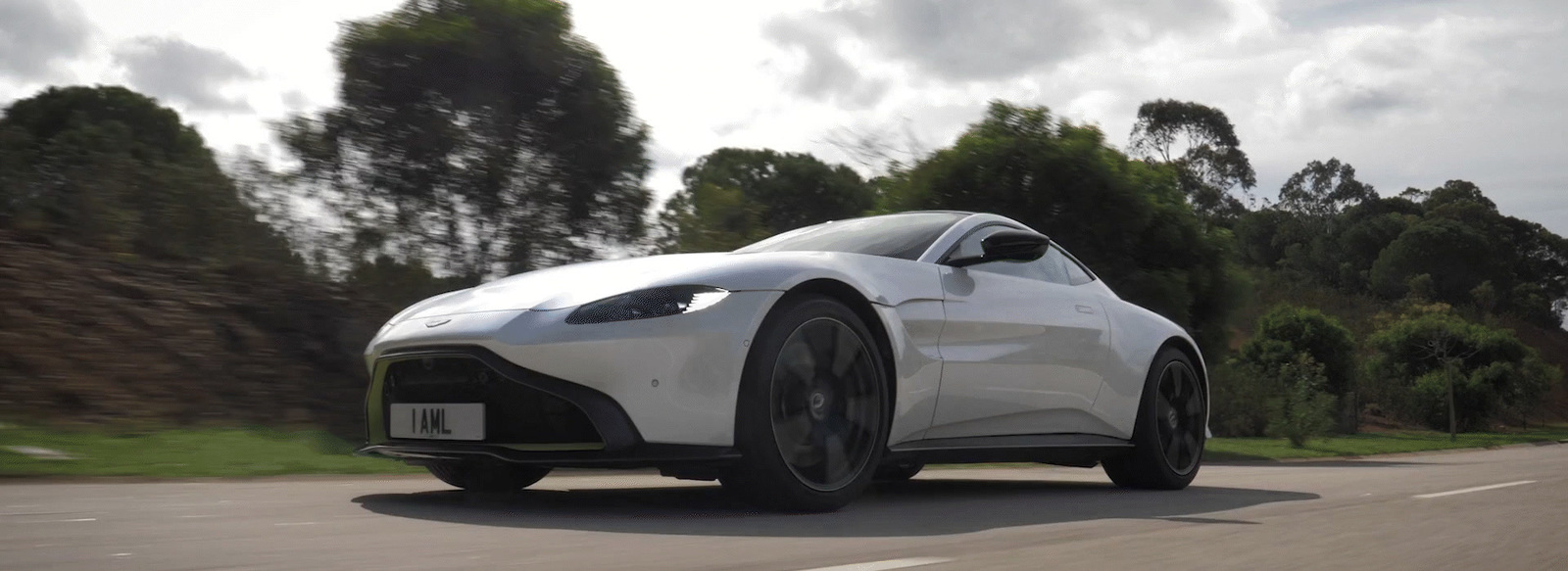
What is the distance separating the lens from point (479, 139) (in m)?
13.1

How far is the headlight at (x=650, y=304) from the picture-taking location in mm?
4312

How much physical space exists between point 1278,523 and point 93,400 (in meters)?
7.62

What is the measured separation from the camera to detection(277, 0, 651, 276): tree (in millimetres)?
12688

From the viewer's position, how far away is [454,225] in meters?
12.8

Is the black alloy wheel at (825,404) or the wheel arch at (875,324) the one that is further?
the wheel arch at (875,324)

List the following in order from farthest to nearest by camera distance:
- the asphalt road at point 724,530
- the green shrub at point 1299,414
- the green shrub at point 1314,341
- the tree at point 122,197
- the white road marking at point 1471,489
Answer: the green shrub at point 1314,341 → the green shrub at point 1299,414 → the tree at point 122,197 → the white road marking at point 1471,489 → the asphalt road at point 724,530

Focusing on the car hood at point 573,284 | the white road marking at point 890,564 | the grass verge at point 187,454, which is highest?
the car hood at point 573,284

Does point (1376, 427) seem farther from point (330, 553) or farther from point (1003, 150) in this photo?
point (330, 553)

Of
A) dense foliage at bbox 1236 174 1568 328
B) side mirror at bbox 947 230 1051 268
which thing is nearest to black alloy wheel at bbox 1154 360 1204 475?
side mirror at bbox 947 230 1051 268

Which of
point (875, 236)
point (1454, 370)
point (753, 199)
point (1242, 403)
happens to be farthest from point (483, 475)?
point (1454, 370)

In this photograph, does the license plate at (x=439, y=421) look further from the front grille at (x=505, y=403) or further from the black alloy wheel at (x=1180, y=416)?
A: the black alloy wheel at (x=1180, y=416)

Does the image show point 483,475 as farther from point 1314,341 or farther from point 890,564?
point 1314,341

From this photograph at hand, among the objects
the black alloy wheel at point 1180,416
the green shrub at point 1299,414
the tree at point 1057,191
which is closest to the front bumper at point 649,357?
the black alloy wheel at point 1180,416

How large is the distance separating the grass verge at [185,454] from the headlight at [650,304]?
3206 mm
